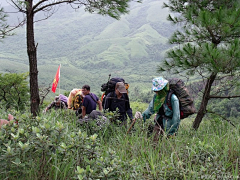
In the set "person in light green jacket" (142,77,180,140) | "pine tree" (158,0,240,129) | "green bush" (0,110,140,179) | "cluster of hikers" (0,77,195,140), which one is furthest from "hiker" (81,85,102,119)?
"green bush" (0,110,140,179)

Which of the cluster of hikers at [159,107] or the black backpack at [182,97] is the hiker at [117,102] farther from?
the black backpack at [182,97]

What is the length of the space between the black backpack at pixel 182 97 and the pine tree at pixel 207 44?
0.70 m

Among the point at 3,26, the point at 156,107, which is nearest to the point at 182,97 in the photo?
the point at 156,107

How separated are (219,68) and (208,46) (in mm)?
391

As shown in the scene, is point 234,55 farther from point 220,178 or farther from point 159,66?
point 220,178

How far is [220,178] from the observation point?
7.21ft

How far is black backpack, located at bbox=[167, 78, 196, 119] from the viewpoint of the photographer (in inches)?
145

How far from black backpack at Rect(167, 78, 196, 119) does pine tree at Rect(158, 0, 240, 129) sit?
697 mm

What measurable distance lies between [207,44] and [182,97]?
968 mm

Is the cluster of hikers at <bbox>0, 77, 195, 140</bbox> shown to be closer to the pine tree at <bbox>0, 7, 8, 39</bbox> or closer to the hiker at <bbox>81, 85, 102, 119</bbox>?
the hiker at <bbox>81, 85, 102, 119</bbox>

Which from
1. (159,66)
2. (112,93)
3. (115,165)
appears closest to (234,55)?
(159,66)

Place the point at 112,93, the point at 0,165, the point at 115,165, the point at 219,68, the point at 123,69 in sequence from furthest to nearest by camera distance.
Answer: the point at 123,69
the point at 112,93
the point at 219,68
the point at 115,165
the point at 0,165

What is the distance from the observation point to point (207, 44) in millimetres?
3949

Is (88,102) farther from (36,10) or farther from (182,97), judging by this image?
(182,97)
